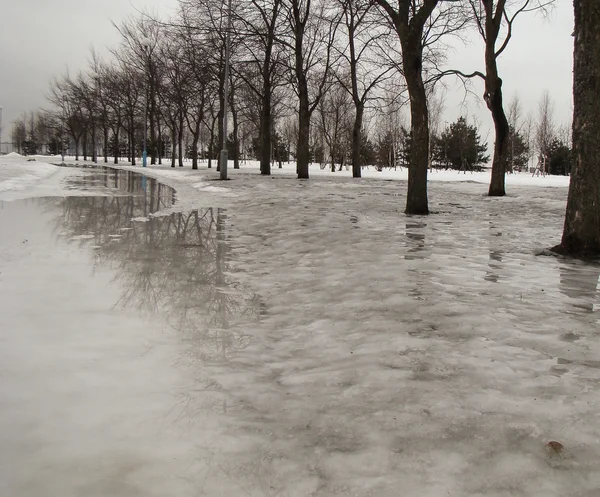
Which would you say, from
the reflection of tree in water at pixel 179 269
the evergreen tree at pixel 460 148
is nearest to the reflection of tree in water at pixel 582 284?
the reflection of tree in water at pixel 179 269

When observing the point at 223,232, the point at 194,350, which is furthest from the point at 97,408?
the point at 223,232

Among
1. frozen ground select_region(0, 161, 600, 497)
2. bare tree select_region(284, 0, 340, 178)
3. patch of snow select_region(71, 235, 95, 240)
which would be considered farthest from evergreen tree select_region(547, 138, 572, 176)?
patch of snow select_region(71, 235, 95, 240)

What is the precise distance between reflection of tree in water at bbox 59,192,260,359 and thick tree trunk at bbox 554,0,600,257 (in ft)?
16.3

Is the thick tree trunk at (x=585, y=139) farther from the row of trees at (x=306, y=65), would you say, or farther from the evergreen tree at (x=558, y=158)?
the evergreen tree at (x=558, y=158)

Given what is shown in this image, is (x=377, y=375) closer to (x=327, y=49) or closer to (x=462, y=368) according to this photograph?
(x=462, y=368)

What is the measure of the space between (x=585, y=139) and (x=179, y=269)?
5.95 metres

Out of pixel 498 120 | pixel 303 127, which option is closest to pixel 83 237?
pixel 498 120

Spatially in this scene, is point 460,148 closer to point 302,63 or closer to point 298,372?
point 302,63

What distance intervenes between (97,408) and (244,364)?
3.56ft

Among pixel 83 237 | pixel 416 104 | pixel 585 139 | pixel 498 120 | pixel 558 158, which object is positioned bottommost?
pixel 83 237

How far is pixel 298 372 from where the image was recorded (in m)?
3.55

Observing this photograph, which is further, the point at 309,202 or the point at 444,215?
the point at 309,202

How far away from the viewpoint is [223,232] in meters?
9.61

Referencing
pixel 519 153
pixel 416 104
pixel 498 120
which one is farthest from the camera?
pixel 519 153
